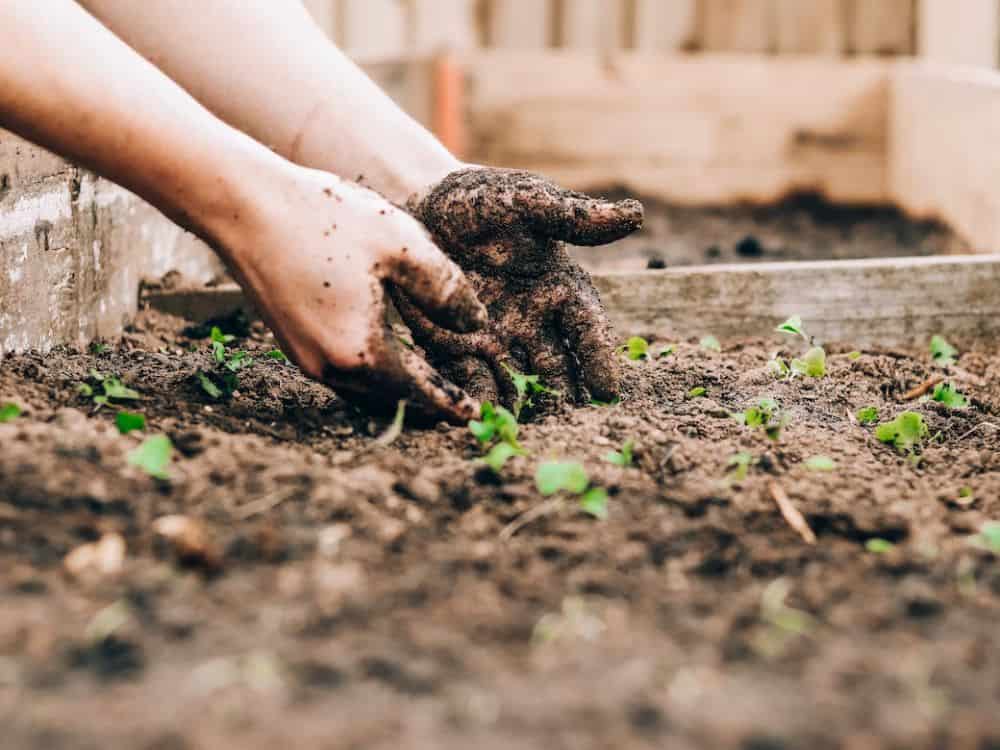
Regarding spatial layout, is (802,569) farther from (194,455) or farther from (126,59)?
(126,59)

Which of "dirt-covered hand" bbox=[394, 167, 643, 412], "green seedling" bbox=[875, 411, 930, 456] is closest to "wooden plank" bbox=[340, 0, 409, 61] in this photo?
"dirt-covered hand" bbox=[394, 167, 643, 412]

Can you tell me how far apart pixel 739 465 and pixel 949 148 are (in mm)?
2368

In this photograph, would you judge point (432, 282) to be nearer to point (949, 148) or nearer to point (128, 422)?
point (128, 422)

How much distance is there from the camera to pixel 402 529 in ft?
3.79

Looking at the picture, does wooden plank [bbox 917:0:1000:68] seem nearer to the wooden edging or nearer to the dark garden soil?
the dark garden soil

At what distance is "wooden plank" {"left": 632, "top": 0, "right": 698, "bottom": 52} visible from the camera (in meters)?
4.65

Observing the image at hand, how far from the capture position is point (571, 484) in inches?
47.8

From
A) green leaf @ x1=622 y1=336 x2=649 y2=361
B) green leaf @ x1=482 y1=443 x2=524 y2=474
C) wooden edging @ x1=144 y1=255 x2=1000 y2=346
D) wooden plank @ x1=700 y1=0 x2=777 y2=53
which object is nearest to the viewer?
green leaf @ x1=482 y1=443 x2=524 y2=474

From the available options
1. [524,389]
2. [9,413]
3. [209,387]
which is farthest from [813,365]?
[9,413]

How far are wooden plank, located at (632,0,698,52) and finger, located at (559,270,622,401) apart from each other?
3.25m

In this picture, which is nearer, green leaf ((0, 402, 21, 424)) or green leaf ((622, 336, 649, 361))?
green leaf ((0, 402, 21, 424))

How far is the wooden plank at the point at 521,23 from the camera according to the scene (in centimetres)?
476

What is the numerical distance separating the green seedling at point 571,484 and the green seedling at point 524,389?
373 mm

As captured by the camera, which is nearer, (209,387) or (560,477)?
(560,477)
